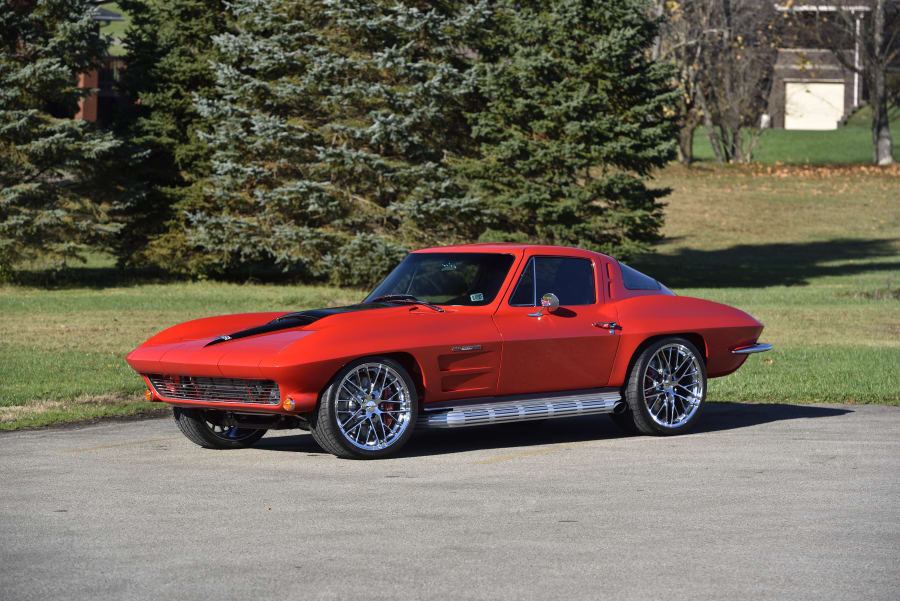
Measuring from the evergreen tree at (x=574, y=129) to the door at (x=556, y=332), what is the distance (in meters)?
20.6

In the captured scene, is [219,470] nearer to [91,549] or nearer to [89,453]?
[89,453]

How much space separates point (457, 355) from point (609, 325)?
1.49 meters

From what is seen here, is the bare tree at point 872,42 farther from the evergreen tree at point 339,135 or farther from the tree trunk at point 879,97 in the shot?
the evergreen tree at point 339,135

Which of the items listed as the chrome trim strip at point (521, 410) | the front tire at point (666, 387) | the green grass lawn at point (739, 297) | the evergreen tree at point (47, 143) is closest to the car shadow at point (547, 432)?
the front tire at point (666, 387)

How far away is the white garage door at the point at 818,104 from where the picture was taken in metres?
90.6

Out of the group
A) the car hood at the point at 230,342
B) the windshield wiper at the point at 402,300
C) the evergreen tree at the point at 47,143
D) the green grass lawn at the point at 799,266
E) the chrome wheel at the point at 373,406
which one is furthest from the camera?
the evergreen tree at the point at 47,143

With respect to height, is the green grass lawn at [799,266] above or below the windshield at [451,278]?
below

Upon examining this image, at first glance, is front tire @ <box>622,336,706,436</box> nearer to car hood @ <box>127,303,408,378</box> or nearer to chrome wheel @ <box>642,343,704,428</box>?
chrome wheel @ <box>642,343,704,428</box>

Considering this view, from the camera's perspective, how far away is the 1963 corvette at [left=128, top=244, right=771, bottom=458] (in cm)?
872

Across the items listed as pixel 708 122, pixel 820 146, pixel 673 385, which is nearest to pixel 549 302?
pixel 673 385

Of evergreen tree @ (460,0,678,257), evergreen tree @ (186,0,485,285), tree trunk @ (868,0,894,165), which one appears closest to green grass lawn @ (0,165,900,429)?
evergreen tree @ (186,0,485,285)

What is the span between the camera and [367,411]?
8875mm

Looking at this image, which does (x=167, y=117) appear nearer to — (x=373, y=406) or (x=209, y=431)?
(x=209, y=431)

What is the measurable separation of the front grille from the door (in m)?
1.81
